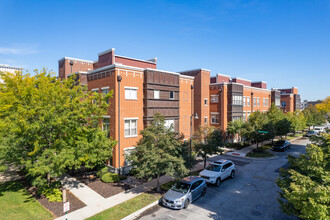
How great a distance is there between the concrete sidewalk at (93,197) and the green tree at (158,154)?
6.25 ft

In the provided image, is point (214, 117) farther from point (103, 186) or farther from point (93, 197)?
point (93, 197)

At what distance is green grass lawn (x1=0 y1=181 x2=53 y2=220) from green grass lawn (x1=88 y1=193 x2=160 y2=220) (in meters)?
3.45

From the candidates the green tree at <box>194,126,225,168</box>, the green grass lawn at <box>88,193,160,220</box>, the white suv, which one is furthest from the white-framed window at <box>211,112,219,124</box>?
the green grass lawn at <box>88,193,160,220</box>

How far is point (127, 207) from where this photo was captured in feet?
46.5

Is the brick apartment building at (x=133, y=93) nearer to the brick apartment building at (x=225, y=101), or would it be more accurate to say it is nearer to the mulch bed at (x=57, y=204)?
the mulch bed at (x=57, y=204)

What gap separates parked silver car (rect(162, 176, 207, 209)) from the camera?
46.1 ft

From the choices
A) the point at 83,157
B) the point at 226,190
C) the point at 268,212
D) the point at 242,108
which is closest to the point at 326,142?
the point at 268,212

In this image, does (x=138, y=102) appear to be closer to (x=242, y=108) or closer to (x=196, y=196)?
(x=196, y=196)

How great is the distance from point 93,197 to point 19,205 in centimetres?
505

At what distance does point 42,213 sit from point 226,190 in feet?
47.0

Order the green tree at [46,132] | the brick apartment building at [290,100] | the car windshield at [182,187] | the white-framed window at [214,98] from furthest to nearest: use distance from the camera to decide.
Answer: the brick apartment building at [290,100], the white-framed window at [214,98], the car windshield at [182,187], the green tree at [46,132]

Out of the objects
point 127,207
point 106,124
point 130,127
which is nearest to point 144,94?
point 130,127

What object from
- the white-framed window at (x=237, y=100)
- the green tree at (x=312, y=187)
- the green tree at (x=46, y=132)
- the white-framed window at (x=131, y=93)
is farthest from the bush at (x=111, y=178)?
the white-framed window at (x=237, y=100)

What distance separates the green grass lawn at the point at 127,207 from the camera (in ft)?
42.7
